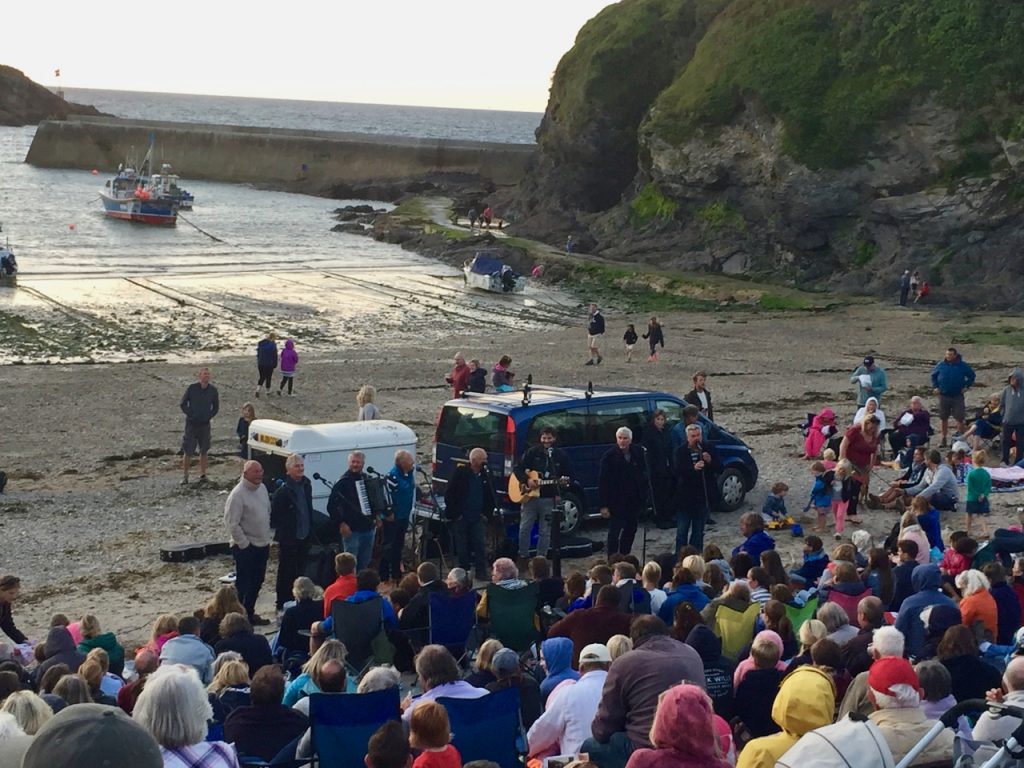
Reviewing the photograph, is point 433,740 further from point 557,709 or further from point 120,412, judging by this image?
point 120,412

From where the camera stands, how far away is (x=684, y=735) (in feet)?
19.8

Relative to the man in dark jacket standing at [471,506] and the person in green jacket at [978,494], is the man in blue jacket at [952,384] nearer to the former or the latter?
the person in green jacket at [978,494]

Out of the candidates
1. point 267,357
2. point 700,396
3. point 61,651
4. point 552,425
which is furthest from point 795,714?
point 267,357

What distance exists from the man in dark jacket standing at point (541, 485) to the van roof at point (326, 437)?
161cm

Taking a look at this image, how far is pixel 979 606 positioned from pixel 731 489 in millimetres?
8054

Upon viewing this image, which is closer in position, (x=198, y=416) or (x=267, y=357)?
(x=198, y=416)

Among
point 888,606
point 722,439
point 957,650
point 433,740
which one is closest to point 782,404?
point 722,439

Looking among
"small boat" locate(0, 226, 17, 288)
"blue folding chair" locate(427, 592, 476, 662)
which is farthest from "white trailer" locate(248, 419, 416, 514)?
"small boat" locate(0, 226, 17, 288)

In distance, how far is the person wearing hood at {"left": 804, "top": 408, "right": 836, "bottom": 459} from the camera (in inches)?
830

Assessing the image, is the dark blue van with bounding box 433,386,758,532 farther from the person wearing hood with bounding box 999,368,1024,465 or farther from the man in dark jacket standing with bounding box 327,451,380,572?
the person wearing hood with bounding box 999,368,1024,465

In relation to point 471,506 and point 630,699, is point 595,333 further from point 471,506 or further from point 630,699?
point 630,699

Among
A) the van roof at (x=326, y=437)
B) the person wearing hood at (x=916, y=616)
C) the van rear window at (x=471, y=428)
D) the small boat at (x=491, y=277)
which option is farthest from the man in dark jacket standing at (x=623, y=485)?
the small boat at (x=491, y=277)

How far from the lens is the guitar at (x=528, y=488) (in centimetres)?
1573

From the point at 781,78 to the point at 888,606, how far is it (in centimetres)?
4739
